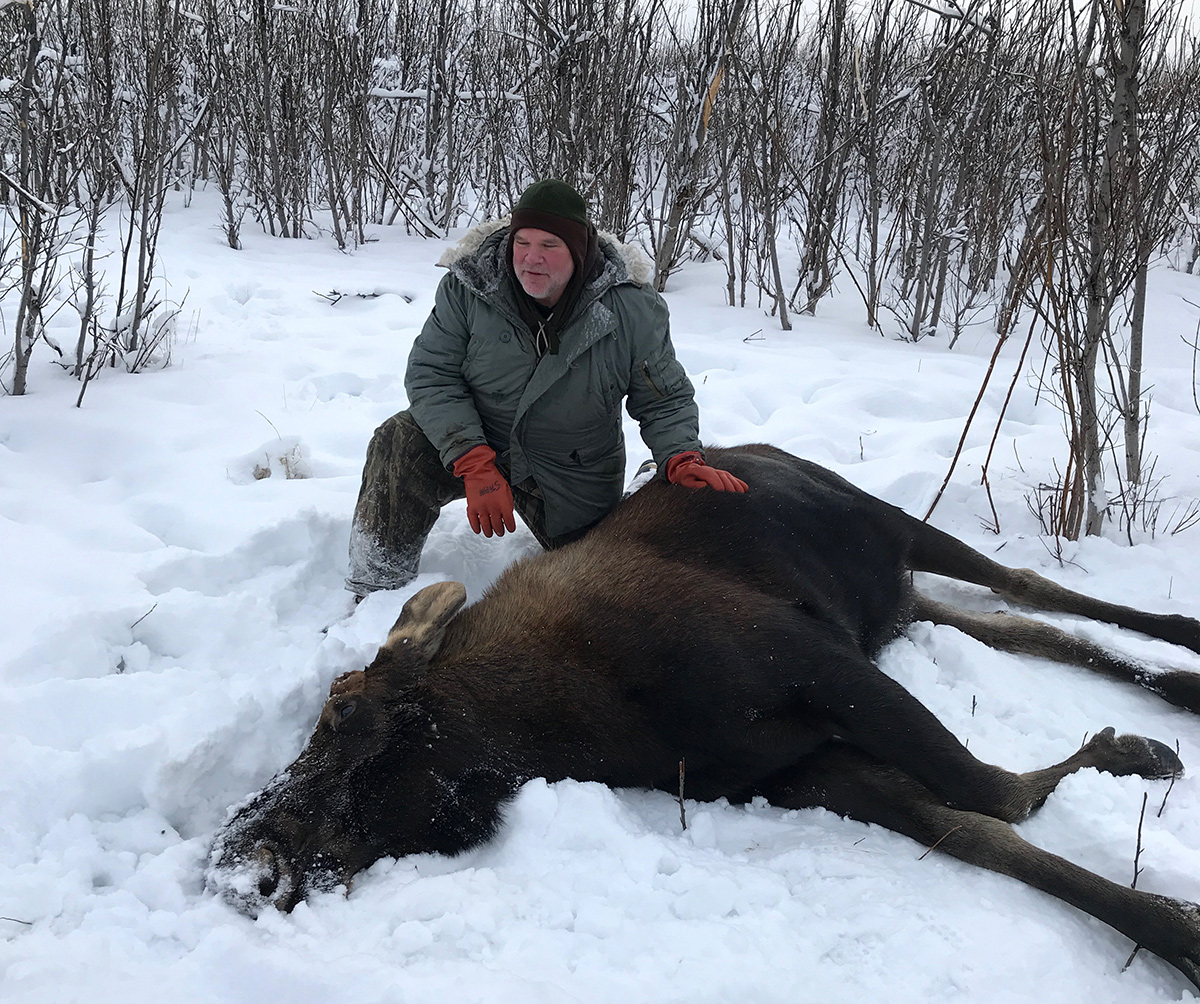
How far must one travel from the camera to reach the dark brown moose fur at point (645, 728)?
7.10 feet

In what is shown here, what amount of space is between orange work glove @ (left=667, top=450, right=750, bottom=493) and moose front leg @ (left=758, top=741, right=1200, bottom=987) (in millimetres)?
968

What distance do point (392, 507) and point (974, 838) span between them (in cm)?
231

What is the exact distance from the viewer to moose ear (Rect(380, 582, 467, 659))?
256 centimetres

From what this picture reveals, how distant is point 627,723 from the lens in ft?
8.18

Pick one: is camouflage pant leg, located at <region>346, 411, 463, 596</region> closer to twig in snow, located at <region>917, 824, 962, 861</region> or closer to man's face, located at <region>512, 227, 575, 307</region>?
man's face, located at <region>512, 227, 575, 307</region>

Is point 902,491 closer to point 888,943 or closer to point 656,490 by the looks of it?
point 656,490

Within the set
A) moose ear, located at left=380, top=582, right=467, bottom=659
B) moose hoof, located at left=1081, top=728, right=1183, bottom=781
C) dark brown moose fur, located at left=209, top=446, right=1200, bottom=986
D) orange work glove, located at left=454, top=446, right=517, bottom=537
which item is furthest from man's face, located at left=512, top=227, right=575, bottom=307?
moose hoof, located at left=1081, top=728, right=1183, bottom=781

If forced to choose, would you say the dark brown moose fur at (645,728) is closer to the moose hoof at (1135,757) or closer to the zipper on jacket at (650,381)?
the moose hoof at (1135,757)

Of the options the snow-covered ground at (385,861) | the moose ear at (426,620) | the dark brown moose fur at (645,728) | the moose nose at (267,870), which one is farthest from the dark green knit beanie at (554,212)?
the moose nose at (267,870)

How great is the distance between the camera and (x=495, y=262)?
328 cm

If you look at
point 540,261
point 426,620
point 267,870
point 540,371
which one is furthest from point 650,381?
point 267,870

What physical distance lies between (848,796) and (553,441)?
172cm

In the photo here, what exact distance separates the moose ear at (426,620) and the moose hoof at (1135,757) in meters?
2.08

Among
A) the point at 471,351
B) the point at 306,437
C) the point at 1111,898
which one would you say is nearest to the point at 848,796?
the point at 1111,898
